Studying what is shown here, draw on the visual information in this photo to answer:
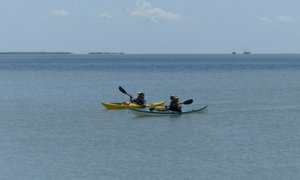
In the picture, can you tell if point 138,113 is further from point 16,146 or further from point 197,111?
point 16,146

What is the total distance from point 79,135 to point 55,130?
259cm

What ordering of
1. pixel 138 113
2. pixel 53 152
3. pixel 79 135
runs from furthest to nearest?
pixel 138 113 → pixel 79 135 → pixel 53 152

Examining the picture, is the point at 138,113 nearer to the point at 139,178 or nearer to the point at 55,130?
the point at 55,130

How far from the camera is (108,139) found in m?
34.4

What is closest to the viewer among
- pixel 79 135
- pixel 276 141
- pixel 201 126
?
pixel 276 141

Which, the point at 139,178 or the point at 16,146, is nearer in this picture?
the point at 139,178

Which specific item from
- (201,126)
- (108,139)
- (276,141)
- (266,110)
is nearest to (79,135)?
(108,139)

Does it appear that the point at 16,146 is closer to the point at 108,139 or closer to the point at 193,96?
the point at 108,139

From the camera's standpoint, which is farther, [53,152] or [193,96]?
[193,96]

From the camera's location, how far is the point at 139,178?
25.5m

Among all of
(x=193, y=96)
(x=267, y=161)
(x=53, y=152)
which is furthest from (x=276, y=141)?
(x=193, y=96)

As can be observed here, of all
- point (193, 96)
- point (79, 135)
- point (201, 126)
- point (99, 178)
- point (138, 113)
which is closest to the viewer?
point (99, 178)

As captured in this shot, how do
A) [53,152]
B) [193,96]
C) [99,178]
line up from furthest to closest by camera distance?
[193,96]
[53,152]
[99,178]

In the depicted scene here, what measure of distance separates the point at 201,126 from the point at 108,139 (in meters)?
7.20
